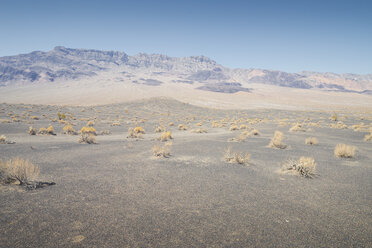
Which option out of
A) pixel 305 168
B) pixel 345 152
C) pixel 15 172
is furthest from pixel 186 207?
pixel 345 152

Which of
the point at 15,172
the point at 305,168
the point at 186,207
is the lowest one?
the point at 186,207

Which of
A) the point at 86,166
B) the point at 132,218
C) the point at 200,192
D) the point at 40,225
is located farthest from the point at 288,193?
the point at 86,166

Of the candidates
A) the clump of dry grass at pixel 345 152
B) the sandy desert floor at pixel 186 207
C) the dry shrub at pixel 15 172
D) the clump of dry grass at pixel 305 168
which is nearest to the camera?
the sandy desert floor at pixel 186 207

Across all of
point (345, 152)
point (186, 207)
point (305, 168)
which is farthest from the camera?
point (345, 152)

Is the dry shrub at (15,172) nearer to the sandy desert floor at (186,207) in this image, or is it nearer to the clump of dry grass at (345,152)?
the sandy desert floor at (186,207)

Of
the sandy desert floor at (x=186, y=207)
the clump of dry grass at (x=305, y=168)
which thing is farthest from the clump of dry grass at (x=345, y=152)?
the clump of dry grass at (x=305, y=168)

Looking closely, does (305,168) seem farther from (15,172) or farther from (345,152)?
(15,172)

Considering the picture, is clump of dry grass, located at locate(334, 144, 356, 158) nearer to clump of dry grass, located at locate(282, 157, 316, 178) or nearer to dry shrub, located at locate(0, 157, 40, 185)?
clump of dry grass, located at locate(282, 157, 316, 178)

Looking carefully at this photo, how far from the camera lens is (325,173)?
6727 millimetres

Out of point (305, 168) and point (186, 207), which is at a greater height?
point (305, 168)

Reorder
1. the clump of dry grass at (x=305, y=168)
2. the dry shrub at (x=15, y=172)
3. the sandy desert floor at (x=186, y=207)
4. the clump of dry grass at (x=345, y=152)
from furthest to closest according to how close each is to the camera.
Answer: the clump of dry grass at (x=345, y=152), the clump of dry grass at (x=305, y=168), the dry shrub at (x=15, y=172), the sandy desert floor at (x=186, y=207)

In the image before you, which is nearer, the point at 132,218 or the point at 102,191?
the point at 132,218

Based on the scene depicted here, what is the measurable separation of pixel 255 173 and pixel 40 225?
5.72 m

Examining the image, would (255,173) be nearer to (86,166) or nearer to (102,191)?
(102,191)
